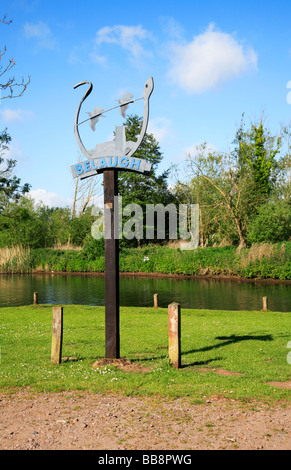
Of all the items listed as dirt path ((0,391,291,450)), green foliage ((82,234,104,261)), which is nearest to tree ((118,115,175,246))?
green foliage ((82,234,104,261))

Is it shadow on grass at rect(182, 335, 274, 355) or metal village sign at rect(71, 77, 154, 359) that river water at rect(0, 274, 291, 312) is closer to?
shadow on grass at rect(182, 335, 274, 355)

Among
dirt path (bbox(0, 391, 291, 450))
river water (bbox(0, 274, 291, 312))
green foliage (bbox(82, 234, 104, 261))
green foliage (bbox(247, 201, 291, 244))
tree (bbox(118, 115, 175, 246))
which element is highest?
tree (bbox(118, 115, 175, 246))

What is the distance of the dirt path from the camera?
5.35 metres

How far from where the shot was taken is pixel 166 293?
31297mm

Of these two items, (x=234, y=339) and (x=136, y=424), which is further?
(x=234, y=339)

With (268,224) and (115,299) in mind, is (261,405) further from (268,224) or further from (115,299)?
(268,224)

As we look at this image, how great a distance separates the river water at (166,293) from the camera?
85.9ft

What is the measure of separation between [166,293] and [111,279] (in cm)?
2234

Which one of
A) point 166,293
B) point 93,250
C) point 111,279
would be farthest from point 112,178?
point 93,250

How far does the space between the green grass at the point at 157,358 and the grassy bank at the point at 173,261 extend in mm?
21859

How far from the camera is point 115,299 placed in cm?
930

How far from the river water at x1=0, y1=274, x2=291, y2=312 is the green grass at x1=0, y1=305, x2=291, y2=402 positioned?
9496 mm

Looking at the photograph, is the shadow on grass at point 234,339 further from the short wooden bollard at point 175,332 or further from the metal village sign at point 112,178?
the metal village sign at point 112,178

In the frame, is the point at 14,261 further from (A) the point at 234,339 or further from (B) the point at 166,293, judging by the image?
(A) the point at 234,339
